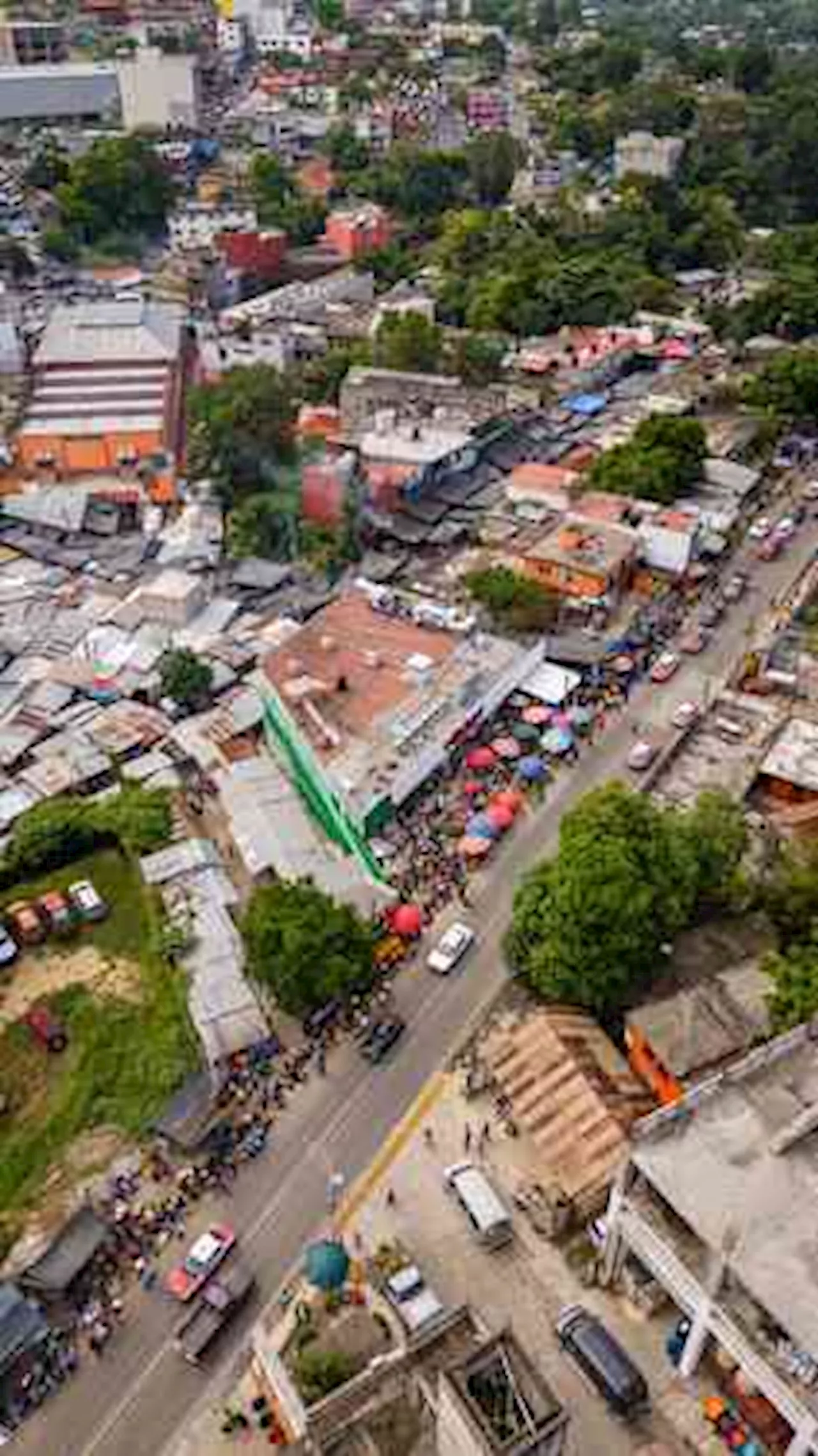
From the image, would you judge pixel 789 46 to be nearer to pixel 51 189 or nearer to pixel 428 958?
pixel 51 189

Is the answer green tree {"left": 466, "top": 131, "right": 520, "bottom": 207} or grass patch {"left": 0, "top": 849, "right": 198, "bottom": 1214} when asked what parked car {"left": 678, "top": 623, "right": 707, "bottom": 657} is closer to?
grass patch {"left": 0, "top": 849, "right": 198, "bottom": 1214}

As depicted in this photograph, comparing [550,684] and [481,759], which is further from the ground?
[550,684]

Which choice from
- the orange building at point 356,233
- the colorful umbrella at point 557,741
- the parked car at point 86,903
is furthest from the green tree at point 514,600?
the orange building at point 356,233

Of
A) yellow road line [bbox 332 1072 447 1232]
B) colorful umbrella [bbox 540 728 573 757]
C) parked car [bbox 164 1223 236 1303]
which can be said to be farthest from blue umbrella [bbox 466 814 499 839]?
parked car [bbox 164 1223 236 1303]

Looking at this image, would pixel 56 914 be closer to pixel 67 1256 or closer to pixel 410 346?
pixel 67 1256

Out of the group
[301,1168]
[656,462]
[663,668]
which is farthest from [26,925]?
[656,462]

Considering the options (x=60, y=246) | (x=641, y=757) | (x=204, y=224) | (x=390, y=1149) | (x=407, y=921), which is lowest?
(x=390, y=1149)

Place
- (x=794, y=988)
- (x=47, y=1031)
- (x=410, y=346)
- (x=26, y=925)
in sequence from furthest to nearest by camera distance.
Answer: (x=410, y=346) → (x=26, y=925) → (x=47, y=1031) → (x=794, y=988)
